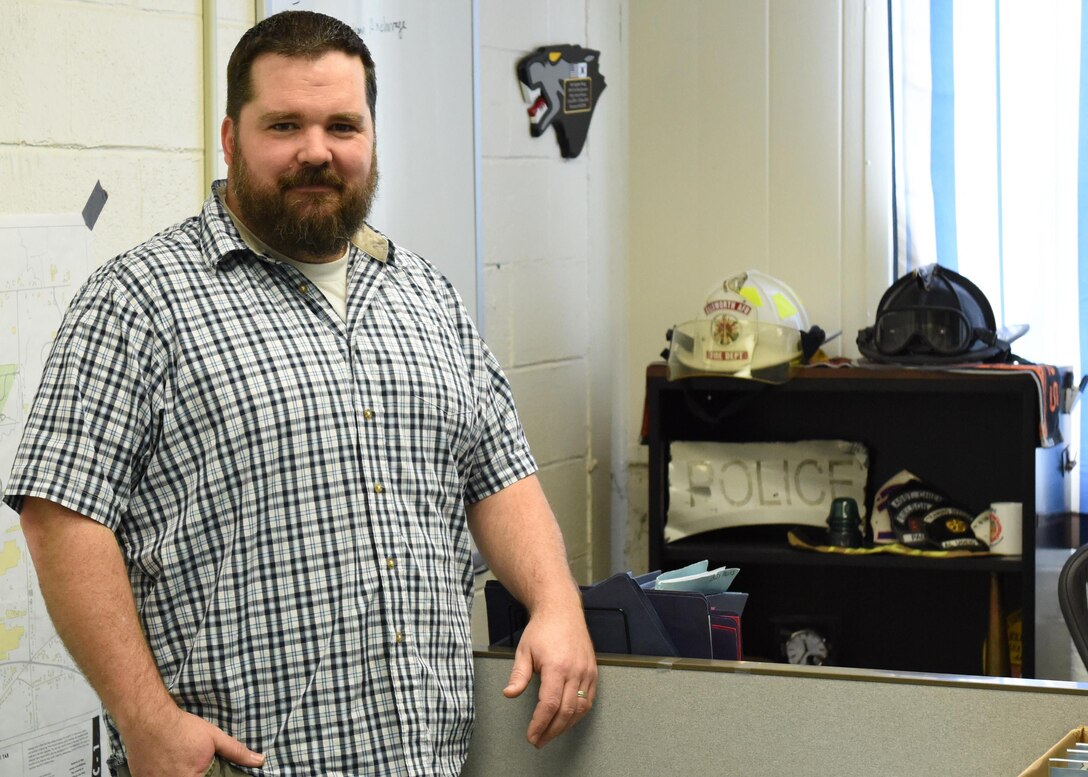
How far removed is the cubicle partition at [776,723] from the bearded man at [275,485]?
0.17 feet

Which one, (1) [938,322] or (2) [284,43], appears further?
(1) [938,322]

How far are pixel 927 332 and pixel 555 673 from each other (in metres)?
1.78

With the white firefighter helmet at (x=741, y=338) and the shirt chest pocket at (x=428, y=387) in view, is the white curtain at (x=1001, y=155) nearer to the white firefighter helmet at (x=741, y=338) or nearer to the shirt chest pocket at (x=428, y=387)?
the white firefighter helmet at (x=741, y=338)

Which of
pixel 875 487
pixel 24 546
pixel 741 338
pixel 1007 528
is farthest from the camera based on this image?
pixel 875 487

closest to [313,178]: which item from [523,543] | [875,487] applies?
[523,543]

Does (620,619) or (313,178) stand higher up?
(313,178)

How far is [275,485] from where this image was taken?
58.5 inches

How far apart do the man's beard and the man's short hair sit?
0.25 ft

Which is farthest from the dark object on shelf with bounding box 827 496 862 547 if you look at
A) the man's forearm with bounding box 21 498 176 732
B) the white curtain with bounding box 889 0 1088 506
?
the man's forearm with bounding box 21 498 176 732

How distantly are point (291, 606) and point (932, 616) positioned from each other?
2.27 meters

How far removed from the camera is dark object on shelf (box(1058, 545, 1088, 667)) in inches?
75.0

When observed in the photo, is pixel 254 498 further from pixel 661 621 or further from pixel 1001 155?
pixel 1001 155

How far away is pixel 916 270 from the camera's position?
311 centimetres


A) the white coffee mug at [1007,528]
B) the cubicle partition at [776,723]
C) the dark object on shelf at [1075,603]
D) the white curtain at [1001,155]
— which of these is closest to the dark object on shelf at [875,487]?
the white coffee mug at [1007,528]
